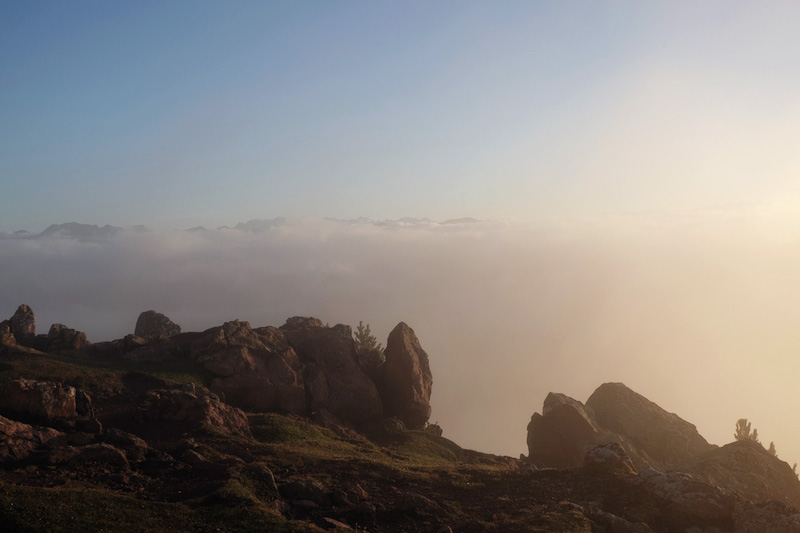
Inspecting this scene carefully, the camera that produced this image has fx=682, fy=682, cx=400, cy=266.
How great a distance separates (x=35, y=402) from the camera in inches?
1332

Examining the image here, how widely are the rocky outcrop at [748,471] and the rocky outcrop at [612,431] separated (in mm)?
6071

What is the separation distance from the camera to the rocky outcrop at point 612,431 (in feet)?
165

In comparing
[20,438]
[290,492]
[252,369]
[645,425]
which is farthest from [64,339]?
[645,425]

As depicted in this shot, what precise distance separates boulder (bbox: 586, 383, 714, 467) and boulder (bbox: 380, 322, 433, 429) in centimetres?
1384

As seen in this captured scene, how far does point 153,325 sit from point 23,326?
12.3 m

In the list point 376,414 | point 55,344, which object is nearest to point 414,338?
point 376,414

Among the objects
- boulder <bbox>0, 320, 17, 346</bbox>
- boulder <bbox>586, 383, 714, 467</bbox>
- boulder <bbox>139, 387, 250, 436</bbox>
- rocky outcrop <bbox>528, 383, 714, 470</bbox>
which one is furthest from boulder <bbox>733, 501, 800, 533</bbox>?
boulder <bbox>0, 320, 17, 346</bbox>

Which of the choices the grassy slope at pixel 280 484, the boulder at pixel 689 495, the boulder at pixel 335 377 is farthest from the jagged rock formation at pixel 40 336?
the boulder at pixel 689 495

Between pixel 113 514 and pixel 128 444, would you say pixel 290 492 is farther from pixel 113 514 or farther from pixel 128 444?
pixel 128 444

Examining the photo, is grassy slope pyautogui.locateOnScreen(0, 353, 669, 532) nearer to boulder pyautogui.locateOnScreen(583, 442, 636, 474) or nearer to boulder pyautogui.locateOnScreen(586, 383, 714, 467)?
boulder pyautogui.locateOnScreen(583, 442, 636, 474)

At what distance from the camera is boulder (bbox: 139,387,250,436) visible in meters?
37.7

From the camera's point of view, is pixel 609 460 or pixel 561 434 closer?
pixel 609 460

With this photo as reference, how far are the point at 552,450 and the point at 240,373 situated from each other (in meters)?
23.7

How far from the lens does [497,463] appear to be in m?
47.2
